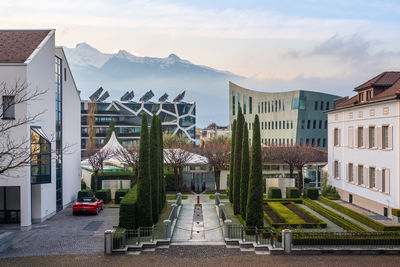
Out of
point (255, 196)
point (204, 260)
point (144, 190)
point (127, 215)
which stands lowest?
point (204, 260)

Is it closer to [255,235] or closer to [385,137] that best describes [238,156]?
[255,235]

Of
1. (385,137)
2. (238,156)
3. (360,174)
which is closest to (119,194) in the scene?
(238,156)

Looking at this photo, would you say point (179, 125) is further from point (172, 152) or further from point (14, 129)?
point (14, 129)

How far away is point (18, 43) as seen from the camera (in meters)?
26.0

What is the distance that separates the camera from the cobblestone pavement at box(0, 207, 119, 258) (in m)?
18.6

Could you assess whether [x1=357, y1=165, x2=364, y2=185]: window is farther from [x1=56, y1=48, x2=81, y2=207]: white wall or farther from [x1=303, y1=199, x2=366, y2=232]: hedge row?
[x1=56, y1=48, x2=81, y2=207]: white wall

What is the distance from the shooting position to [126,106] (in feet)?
321

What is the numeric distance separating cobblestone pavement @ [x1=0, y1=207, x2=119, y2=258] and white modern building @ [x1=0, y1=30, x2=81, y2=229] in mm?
1058

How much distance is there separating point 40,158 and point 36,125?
2044 millimetres

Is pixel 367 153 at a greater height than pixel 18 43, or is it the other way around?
pixel 18 43

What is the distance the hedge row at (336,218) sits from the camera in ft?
67.7

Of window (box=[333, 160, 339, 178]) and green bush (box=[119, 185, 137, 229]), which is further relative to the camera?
window (box=[333, 160, 339, 178])

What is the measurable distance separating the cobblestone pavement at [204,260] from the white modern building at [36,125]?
5330 millimetres

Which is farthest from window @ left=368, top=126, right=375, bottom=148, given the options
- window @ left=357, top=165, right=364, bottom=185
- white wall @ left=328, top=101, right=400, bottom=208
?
window @ left=357, top=165, right=364, bottom=185
